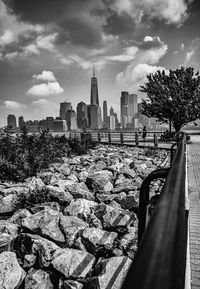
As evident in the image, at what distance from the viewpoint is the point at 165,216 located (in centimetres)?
72

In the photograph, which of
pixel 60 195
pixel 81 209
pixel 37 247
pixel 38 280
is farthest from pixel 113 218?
pixel 60 195

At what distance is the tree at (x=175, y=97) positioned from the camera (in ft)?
75.6

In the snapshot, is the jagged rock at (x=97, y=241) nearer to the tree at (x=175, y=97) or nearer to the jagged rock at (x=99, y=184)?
the jagged rock at (x=99, y=184)

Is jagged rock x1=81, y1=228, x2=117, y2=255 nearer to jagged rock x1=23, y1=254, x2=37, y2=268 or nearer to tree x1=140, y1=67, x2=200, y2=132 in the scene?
jagged rock x1=23, y1=254, x2=37, y2=268

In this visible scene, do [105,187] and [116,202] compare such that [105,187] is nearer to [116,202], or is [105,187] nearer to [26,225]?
[116,202]

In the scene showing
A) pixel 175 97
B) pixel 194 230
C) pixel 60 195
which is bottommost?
pixel 60 195

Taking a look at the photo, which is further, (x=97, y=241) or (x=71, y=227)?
(x=71, y=227)

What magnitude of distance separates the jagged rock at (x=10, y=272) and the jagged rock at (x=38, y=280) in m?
0.12

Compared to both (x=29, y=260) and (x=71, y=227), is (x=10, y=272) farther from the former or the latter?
(x=71, y=227)

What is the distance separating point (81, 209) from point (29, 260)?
1783 millimetres

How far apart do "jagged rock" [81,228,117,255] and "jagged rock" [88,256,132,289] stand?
484 millimetres

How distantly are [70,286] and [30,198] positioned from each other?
142 inches

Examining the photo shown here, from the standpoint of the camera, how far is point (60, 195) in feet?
22.2

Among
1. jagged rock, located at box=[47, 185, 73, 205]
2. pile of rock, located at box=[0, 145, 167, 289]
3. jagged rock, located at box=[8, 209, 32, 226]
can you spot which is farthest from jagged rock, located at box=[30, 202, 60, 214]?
jagged rock, located at box=[47, 185, 73, 205]
